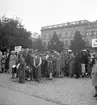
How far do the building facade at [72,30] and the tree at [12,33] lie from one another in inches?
1525

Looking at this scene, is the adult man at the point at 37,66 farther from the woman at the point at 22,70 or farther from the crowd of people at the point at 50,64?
the woman at the point at 22,70

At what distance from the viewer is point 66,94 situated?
772 cm

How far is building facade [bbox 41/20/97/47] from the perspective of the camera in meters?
70.7

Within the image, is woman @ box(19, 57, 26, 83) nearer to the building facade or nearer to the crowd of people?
the crowd of people

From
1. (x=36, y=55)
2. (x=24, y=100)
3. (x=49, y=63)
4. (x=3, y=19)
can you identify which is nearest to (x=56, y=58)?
(x=49, y=63)

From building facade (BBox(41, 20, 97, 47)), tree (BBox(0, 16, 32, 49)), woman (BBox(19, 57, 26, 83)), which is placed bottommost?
woman (BBox(19, 57, 26, 83))

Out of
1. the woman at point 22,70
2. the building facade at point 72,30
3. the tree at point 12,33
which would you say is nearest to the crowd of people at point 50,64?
the woman at point 22,70

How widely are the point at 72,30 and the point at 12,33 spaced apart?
50.3 m

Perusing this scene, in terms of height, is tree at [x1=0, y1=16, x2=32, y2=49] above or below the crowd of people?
above

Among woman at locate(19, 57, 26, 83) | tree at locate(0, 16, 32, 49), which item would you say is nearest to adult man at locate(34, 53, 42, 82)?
woman at locate(19, 57, 26, 83)

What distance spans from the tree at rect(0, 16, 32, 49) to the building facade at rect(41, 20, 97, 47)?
38739 millimetres

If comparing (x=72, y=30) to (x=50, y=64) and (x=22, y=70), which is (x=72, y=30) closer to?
(x=50, y=64)

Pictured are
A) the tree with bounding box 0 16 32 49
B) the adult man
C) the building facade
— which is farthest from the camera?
the building facade

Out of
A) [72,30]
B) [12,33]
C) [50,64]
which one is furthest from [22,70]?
[72,30]
